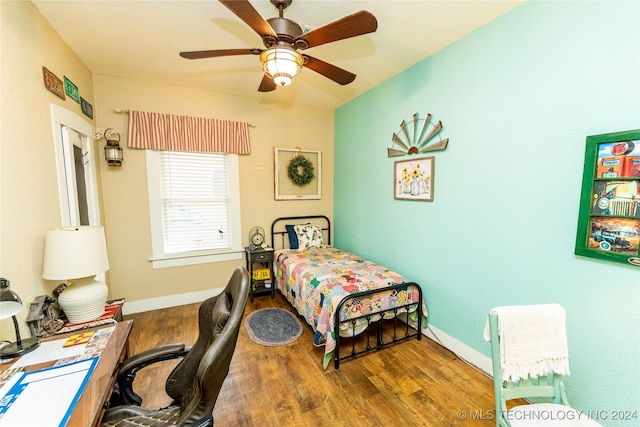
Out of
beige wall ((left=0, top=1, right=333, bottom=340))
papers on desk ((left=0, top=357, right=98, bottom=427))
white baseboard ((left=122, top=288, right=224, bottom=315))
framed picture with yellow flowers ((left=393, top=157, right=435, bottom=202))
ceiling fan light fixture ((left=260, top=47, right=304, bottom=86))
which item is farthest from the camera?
white baseboard ((left=122, top=288, right=224, bottom=315))

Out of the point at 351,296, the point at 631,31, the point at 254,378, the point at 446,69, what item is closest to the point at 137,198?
the point at 254,378

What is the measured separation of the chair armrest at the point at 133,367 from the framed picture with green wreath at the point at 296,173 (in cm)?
266

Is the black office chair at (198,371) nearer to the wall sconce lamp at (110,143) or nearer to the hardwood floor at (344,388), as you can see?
the hardwood floor at (344,388)

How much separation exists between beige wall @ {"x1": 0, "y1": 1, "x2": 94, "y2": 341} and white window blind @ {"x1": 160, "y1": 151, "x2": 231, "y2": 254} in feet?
4.34

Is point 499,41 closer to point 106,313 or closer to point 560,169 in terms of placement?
point 560,169

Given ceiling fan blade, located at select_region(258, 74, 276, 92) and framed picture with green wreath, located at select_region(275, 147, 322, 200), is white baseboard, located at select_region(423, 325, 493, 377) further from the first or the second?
ceiling fan blade, located at select_region(258, 74, 276, 92)

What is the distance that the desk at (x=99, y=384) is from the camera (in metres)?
0.88

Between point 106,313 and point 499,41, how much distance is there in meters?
3.46

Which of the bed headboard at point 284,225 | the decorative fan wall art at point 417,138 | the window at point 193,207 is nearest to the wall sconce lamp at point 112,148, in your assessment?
the window at point 193,207

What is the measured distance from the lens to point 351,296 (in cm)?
214

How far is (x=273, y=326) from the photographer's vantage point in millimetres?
2840

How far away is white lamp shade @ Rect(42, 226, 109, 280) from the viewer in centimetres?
148

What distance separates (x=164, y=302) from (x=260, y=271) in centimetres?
123

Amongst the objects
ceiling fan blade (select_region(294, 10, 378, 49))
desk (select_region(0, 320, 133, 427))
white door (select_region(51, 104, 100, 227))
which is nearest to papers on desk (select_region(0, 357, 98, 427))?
desk (select_region(0, 320, 133, 427))
